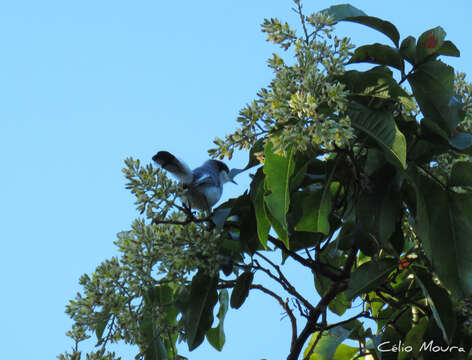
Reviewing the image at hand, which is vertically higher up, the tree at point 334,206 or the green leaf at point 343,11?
the green leaf at point 343,11

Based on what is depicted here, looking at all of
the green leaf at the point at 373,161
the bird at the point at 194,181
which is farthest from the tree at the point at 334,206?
the bird at the point at 194,181

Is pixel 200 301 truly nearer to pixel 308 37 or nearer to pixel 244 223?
pixel 244 223

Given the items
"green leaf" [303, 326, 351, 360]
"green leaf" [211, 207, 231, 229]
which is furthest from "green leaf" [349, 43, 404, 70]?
"green leaf" [303, 326, 351, 360]

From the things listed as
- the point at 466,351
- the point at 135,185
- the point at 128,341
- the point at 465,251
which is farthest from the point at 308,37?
the point at 466,351

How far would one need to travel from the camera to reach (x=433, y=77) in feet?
5.33

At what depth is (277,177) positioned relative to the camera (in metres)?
1.48

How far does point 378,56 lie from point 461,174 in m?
0.40

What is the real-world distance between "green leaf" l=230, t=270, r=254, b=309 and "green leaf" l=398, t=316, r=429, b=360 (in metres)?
0.52

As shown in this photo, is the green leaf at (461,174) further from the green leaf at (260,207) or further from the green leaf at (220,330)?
the green leaf at (220,330)

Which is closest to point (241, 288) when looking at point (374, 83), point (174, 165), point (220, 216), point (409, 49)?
point (220, 216)

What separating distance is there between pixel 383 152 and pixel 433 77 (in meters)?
0.27

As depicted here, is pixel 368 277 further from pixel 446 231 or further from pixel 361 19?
pixel 361 19

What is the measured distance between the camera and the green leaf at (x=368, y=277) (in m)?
1.63

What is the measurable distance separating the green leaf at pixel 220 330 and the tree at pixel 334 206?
16cm
